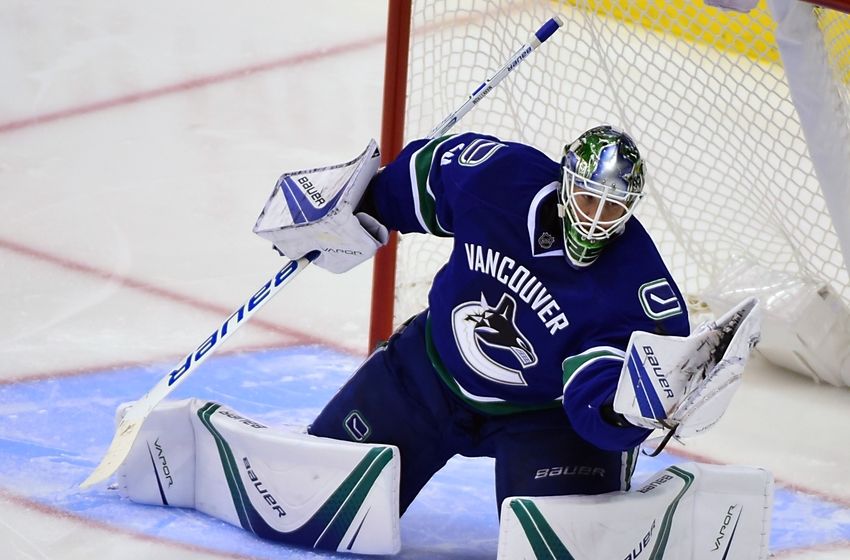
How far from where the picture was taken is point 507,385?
296cm

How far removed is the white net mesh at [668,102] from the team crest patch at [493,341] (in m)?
1.03

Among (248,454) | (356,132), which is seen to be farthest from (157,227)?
(248,454)

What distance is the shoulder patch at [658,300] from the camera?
8.98 feet

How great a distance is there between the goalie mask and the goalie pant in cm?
39

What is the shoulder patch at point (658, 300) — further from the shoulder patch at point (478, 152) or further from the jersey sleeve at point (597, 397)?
the shoulder patch at point (478, 152)

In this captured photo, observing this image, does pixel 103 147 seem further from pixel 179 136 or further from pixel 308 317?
pixel 308 317

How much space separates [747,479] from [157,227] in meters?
2.10

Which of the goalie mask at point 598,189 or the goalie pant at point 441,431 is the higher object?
the goalie mask at point 598,189

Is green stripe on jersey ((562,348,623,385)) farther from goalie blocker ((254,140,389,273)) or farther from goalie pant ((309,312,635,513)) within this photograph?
goalie blocker ((254,140,389,273))

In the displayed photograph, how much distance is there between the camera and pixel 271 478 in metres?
3.14

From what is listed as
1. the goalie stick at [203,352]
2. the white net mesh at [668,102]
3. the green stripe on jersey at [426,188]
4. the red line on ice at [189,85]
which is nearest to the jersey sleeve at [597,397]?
the green stripe on jersey at [426,188]

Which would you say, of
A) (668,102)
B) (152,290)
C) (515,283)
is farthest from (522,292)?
(152,290)

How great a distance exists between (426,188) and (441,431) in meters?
0.45

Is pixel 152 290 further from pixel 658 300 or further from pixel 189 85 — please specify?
pixel 658 300
